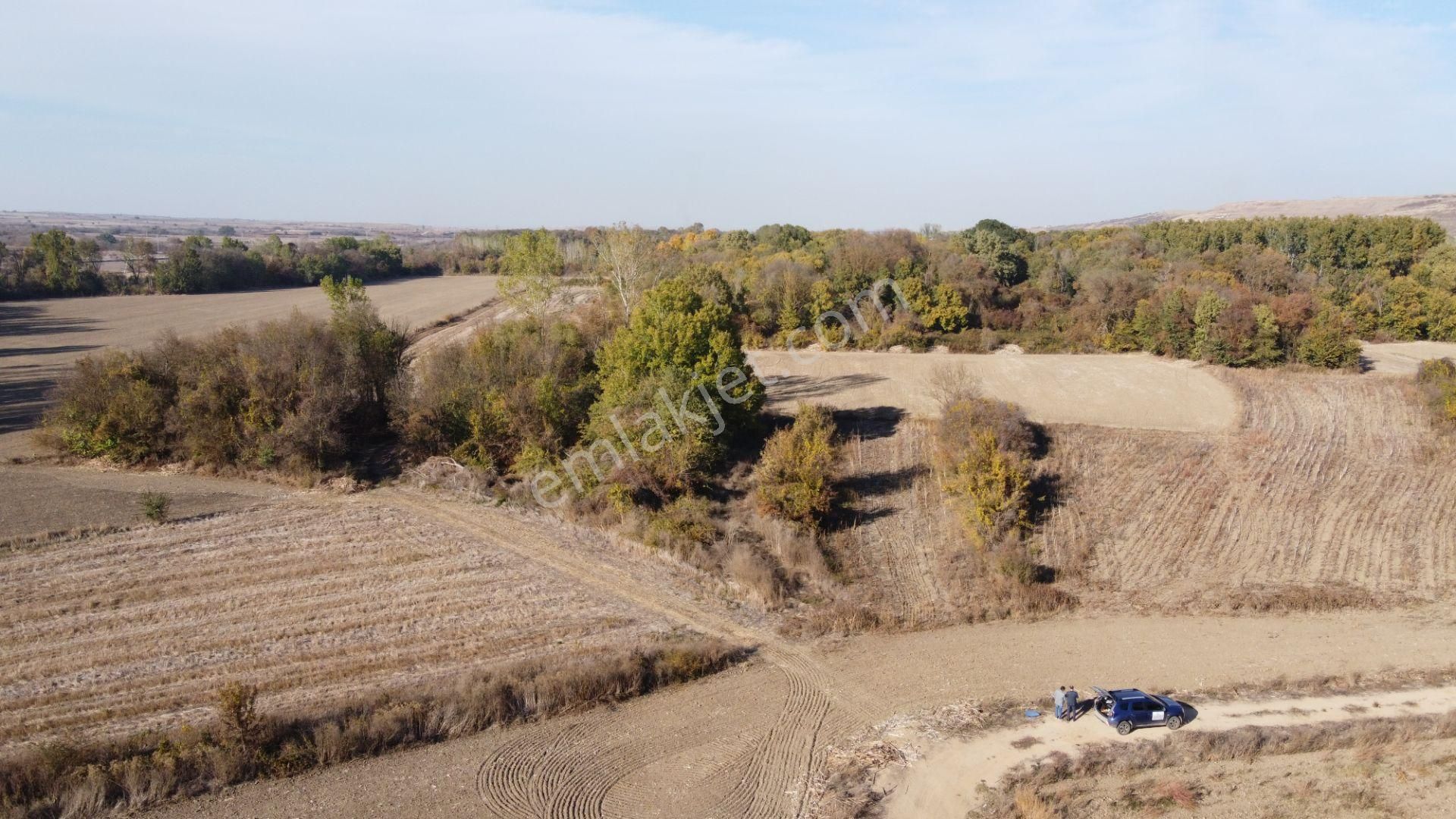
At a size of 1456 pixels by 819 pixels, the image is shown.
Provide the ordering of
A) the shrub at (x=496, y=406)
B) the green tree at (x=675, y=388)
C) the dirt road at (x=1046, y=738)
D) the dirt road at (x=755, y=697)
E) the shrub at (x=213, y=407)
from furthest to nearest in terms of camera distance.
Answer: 1. the shrub at (x=496, y=406)
2. the shrub at (x=213, y=407)
3. the green tree at (x=675, y=388)
4. the dirt road at (x=1046, y=738)
5. the dirt road at (x=755, y=697)

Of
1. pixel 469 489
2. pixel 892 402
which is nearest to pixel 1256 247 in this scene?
pixel 892 402

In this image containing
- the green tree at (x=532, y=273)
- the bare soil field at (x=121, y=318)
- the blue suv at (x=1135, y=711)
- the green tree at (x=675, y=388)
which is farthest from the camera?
the green tree at (x=532, y=273)

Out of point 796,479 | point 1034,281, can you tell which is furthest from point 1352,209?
point 796,479

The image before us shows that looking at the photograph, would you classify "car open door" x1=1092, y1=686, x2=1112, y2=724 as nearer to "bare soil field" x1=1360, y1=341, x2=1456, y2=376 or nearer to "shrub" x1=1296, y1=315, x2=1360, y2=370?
"shrub" x1=1296, y1=315, x2=1360, y2=370

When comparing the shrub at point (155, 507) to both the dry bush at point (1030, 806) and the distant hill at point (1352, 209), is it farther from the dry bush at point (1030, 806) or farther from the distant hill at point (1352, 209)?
the distant hill at point (1352, 209)

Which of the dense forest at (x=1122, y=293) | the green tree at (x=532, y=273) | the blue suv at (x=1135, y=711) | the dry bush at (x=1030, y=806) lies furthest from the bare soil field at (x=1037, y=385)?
the dry bush at (x=1030, y=806)

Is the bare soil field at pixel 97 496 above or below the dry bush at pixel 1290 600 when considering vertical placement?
above

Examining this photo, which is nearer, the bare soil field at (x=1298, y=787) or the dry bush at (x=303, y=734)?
the dry bush at (x=303, y=734)

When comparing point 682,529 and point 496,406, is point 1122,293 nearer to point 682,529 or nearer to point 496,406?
point 682,529

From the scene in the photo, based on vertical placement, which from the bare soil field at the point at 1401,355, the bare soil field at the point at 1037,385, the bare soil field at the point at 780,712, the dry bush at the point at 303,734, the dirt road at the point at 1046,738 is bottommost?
the dirt road at the point at 1046,738
